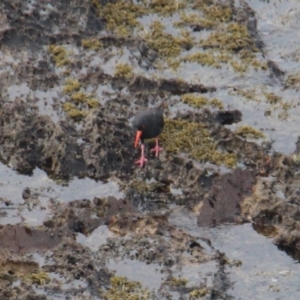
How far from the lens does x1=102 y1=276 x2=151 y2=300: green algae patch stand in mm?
10148

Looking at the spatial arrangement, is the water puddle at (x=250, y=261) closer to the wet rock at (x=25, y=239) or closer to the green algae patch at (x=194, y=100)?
the wet rock at (x=25, y=239)

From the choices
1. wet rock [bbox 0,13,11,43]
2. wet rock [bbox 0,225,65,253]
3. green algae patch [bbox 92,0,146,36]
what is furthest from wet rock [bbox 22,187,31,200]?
green algae patch [bbox 92,0,146,36]

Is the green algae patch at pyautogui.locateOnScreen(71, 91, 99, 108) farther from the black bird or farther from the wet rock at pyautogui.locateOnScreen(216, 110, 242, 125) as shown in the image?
the wet rock at pyautogui.locateOnScreen(216, 110, 242, 125)

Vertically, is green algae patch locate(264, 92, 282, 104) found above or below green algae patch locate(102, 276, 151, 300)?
above

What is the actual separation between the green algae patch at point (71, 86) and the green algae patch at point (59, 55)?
527 millimetres

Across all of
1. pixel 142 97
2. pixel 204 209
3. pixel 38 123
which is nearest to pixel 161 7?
pixel 142 97

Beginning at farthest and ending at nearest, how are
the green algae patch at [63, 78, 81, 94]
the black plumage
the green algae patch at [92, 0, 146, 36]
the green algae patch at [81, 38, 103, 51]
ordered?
the green algae patch at [92, 0, 146, 36] → the green algae patch at [81, 38, 103, 51] → the green algae patch at [63, 78, 81, 94] → the black plumage

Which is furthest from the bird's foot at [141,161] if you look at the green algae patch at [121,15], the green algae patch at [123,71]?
the green algae patch at [121,15]

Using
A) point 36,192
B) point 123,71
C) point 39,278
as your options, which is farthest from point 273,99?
point 39,278

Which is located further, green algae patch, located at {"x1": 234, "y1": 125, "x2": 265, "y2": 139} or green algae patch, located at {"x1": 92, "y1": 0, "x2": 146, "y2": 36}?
green algae patch, located at {"x1": 92, "y1": 0, "x2": 146, "y2": 36}

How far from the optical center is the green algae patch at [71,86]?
13984 mm

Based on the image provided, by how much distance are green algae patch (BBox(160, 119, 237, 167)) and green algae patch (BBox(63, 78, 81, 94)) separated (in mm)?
1618

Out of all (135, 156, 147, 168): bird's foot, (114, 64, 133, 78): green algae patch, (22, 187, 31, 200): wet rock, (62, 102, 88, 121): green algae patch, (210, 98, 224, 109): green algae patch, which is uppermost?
(210, 98, 224, 109): green algae patch

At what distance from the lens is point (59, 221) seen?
11.2 meters
